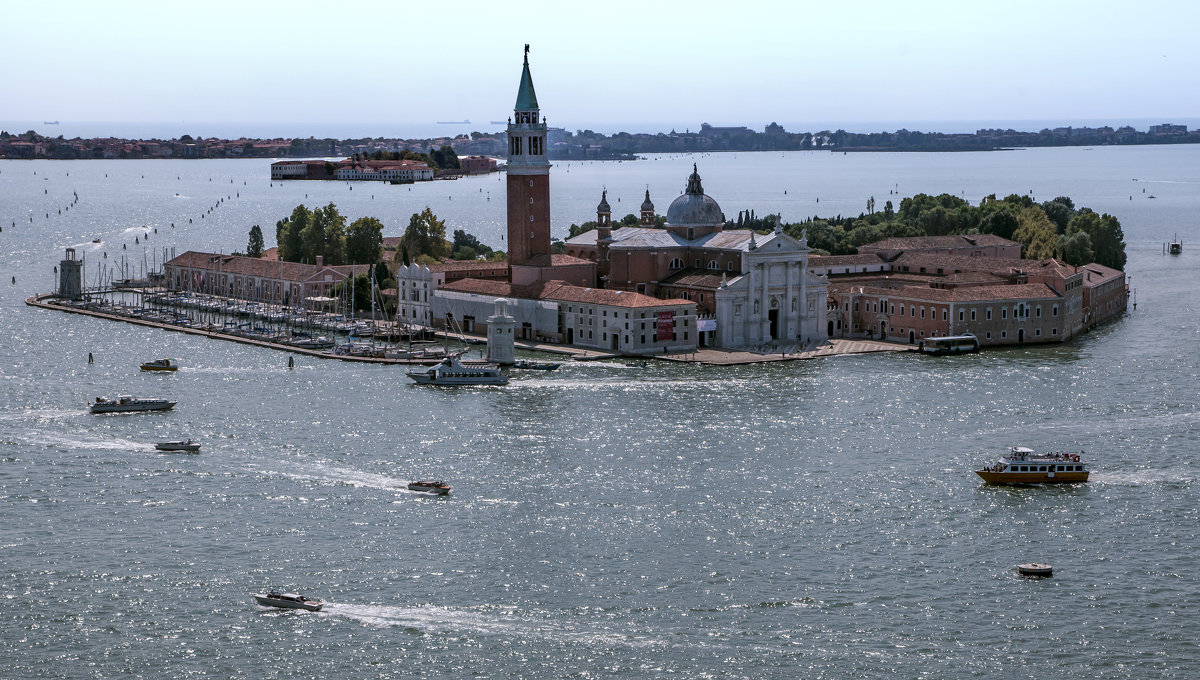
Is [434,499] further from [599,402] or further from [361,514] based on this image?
[599,402]

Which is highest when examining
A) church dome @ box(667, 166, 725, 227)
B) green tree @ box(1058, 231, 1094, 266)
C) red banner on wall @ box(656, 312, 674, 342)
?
church dome @ box(667, 166, 725, 227)

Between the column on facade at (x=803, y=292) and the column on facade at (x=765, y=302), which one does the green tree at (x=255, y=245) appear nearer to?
the column on facade at (x=765, y=302)

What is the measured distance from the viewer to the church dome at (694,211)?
198 feet

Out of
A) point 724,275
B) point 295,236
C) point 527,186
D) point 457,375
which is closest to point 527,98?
point 527,186

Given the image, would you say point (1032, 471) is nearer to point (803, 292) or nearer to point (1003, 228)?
point (803, 292)

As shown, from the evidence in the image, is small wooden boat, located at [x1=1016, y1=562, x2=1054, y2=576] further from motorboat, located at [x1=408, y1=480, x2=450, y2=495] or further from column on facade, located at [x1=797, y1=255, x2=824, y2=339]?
column on facade, located at [x1=797, y1=255, x2=824, y2=339]

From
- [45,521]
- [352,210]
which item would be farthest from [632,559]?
[352,210]

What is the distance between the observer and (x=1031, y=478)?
34469 millimetres

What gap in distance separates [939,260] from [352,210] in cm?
8756

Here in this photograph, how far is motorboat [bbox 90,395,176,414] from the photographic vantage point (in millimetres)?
42250

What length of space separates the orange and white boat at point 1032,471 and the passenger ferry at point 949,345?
746 inches

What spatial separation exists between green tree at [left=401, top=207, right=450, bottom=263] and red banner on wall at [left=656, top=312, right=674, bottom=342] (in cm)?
1937

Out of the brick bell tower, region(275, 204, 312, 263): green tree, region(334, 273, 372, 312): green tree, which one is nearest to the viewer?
the brick bell tower

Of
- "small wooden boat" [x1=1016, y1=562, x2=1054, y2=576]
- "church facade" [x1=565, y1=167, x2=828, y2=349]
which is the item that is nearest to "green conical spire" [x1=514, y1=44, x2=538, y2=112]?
"church facade" [x1=565, y1=167, x2=828, y2=349]
